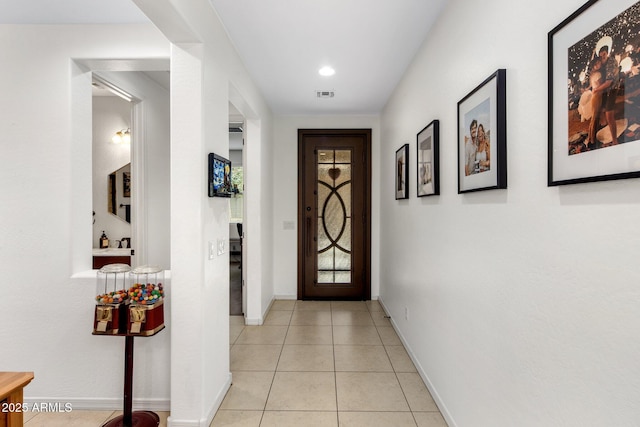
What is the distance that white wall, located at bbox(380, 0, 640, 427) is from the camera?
0.94 metres

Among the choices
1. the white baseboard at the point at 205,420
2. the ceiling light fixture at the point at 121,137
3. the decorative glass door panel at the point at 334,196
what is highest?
the ceiling light fixture at the point at 121,137

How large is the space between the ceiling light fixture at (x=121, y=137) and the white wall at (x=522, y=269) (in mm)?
3290

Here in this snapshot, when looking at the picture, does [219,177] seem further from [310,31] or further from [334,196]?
[334,196]

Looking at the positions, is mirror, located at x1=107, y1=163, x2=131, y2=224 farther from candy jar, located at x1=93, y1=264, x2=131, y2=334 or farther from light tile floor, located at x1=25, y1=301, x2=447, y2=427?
candy jar, located at x1=93, y1=264, x2=131, y2=334

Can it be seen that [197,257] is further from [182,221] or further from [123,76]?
[123,76]

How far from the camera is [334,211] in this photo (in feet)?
16.5

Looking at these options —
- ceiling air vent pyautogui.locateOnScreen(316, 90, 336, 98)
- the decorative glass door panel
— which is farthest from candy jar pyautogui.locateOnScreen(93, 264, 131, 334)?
the decorative glass door panel

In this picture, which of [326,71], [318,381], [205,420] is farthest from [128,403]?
[326,71]

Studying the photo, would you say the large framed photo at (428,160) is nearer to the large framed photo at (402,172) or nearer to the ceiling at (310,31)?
the large framed photo at (402,172)

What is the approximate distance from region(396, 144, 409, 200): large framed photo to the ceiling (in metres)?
0.76

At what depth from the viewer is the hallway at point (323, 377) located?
2.25 metres

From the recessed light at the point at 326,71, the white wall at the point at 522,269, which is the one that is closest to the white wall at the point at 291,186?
the recessed light at the point at 326,71

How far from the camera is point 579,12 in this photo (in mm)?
1021

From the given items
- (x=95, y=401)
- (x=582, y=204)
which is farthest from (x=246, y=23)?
(x=95, y=401)
